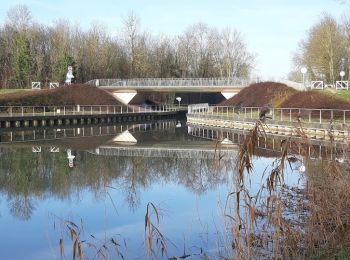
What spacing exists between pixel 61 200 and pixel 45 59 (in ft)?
209

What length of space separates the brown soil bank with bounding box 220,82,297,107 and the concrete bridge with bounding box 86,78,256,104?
16.6 ft

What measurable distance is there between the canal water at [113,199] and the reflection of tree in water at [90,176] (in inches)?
1.2

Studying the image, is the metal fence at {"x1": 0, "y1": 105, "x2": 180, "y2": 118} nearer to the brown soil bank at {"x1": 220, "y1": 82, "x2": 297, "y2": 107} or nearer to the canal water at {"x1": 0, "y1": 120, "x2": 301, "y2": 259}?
the brown soil bank at {"x1": 220, "y1": 82, "x2": 297, "y2": 107}

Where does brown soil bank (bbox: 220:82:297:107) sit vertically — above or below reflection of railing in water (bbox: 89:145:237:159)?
above

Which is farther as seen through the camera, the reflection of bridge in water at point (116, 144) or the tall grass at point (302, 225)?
the reflection of bridge in water at point (116, 144)

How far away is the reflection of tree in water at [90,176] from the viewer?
1592cm

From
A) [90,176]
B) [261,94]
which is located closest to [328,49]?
[261,94]

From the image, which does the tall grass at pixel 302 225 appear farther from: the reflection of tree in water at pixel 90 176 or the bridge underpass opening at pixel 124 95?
the bridge underpass opening at pixel 124 95

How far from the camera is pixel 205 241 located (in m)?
10.4

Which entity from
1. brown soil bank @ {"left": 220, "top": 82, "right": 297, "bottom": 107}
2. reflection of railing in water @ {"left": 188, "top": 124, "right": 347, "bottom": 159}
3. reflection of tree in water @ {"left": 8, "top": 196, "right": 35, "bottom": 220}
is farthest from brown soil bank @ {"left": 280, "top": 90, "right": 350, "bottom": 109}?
reflection of tree in water @ {"left": 8, "top": 196, "right": 35, "bottom": 220}

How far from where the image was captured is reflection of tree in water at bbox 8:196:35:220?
13.7 meters

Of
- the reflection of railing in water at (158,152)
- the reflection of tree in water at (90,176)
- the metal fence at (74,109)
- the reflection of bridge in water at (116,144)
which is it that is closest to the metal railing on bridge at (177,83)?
the metal fence at (74,109)

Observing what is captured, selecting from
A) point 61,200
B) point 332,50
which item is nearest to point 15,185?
point 61,200

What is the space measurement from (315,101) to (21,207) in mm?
25202
